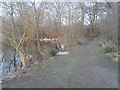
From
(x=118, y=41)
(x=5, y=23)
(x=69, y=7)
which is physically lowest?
(x=118, y=41)

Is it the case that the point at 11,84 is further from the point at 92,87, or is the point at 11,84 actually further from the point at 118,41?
the point at 118,41

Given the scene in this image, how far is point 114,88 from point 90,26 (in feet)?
70.6

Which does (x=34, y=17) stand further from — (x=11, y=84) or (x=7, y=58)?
(x=11, y=84)

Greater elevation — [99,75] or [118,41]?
[118,41]

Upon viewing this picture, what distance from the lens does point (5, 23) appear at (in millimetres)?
9148

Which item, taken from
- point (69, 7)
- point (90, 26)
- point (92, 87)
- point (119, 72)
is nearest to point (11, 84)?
point (92, 87)

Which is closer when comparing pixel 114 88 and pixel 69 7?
pixel 114 88

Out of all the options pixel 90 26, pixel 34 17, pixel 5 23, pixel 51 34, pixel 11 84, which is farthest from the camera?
pixel 90 26

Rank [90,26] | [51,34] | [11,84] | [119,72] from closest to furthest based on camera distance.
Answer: [11,84], [119,72], [51,34], [90,26]

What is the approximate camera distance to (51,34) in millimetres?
20828

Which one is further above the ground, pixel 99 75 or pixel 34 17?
pixel 34 17

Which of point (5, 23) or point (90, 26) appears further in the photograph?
point (90, 26)

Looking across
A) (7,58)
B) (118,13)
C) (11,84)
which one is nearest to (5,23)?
(7,58)

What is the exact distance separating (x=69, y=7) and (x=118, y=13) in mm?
9576
